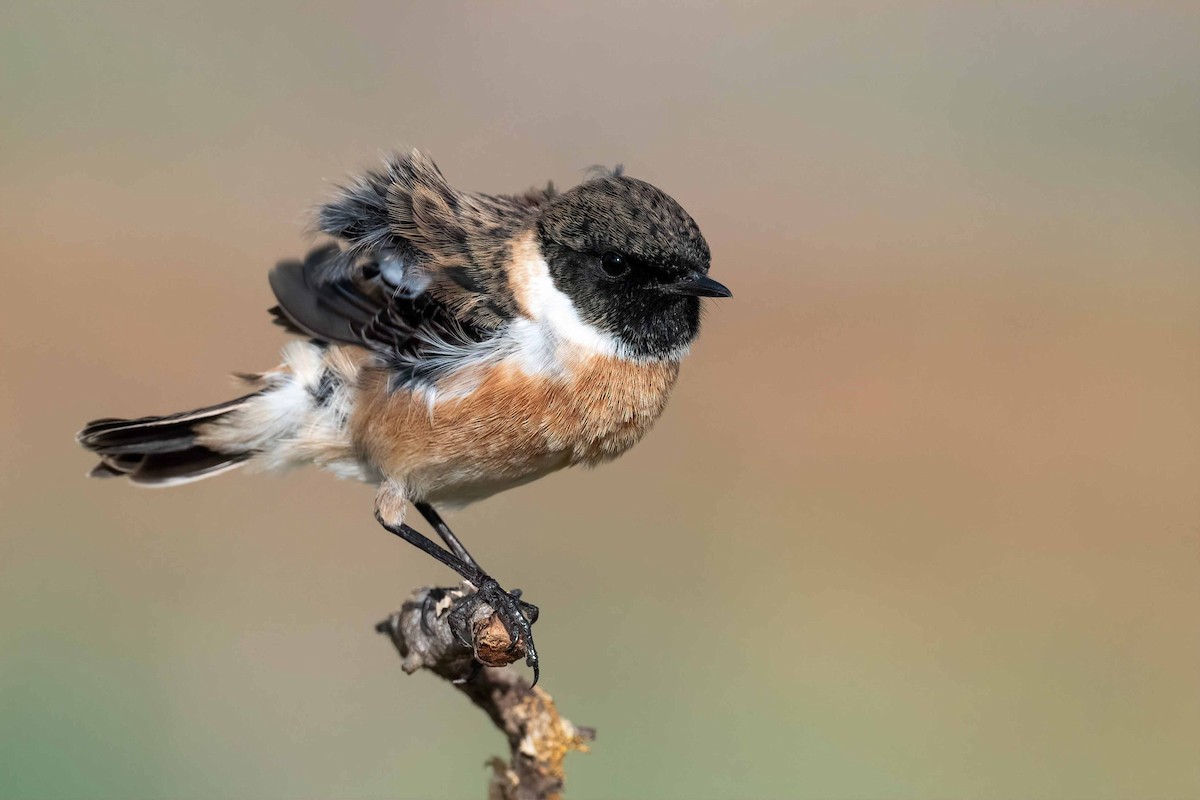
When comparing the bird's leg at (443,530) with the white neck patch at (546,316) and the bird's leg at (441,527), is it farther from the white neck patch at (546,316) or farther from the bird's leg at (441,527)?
the white neck patch at (546,316)

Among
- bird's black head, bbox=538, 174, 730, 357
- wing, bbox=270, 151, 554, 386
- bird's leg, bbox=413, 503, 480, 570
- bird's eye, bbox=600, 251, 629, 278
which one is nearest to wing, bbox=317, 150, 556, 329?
wing, bbox=270, 151, 554, 386

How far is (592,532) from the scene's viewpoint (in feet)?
30.1

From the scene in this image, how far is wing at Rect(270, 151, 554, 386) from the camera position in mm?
4070

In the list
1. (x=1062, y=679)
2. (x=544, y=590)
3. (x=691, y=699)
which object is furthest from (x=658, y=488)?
(x=1062, y=679)

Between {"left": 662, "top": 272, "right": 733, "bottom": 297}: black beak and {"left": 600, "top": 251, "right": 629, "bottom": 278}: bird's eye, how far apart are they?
15cm

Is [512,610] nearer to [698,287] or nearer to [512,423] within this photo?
[512,423]

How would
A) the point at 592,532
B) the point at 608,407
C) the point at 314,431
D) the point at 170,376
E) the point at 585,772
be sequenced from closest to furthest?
the point at 608,407, the point at 314,431, the point at 585,772, the point at 592,532, the point at 170,376

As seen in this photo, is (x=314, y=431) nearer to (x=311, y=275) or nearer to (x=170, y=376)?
(x=311, y=275)

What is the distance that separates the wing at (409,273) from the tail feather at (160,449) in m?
0.58

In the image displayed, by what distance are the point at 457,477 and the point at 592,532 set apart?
5159mm

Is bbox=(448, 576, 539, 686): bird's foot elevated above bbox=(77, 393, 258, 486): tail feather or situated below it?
below

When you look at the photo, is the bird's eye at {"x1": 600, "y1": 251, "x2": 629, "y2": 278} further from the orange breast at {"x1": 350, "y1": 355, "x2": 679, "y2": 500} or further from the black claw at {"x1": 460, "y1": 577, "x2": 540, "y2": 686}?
the black claw at {"x1": 460, "y1": 577, "x2": 540, "y2": 686}

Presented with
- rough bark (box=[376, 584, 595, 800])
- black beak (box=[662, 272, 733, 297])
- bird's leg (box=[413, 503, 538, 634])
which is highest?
black beak (box=[662, 272, 733, 297])

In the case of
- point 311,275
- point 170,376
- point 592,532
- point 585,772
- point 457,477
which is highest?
point 170,376
